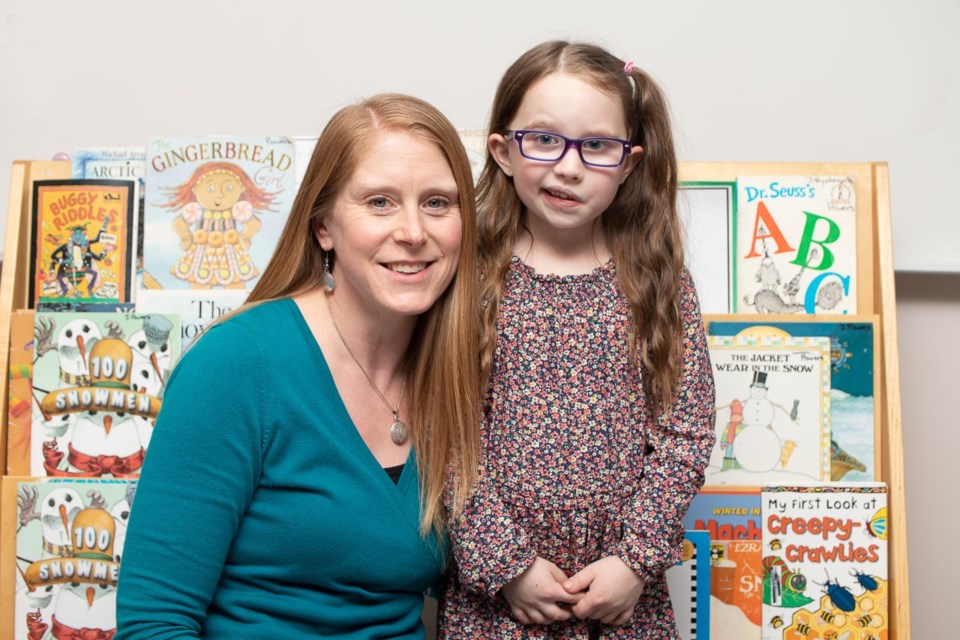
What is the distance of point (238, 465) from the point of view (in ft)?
3.57

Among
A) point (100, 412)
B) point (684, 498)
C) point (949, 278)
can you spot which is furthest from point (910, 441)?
point (100, 412)

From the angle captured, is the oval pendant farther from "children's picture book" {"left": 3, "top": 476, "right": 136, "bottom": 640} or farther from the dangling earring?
"children's picture book" {"left": 3, "top": 476, "right": 136, "bottom": 640}

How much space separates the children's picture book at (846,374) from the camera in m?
1.66

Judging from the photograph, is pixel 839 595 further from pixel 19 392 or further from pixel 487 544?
pixel 19 392

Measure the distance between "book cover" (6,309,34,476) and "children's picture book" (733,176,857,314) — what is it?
134cm

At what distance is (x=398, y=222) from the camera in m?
1.14

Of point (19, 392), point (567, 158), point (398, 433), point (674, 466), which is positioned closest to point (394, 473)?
point (398, 433)

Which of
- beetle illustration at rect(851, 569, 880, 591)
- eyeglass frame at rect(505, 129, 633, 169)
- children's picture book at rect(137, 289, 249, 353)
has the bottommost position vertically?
beetle illustration at rect(851, 569, 880, 591)

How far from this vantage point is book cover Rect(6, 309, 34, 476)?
1.64 metres

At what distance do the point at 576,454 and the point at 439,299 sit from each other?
0.30 metres

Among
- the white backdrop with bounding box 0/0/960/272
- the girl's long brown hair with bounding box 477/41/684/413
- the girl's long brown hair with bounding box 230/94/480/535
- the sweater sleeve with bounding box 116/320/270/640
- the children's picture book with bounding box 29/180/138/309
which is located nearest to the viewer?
the sweater sleeve with bounding box 116/320/270/640

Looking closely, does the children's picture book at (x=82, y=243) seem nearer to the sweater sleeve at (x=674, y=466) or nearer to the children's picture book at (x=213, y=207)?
the children's picture book at (x=213, y=207)

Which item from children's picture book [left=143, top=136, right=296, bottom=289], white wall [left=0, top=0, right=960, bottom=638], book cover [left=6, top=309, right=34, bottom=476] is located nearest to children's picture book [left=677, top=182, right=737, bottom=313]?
white wall [left=0, top=0, right=960, bottom=638]

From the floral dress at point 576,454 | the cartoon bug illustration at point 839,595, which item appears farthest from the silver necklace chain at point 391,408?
the cartoon bug illustration at point 839,595
